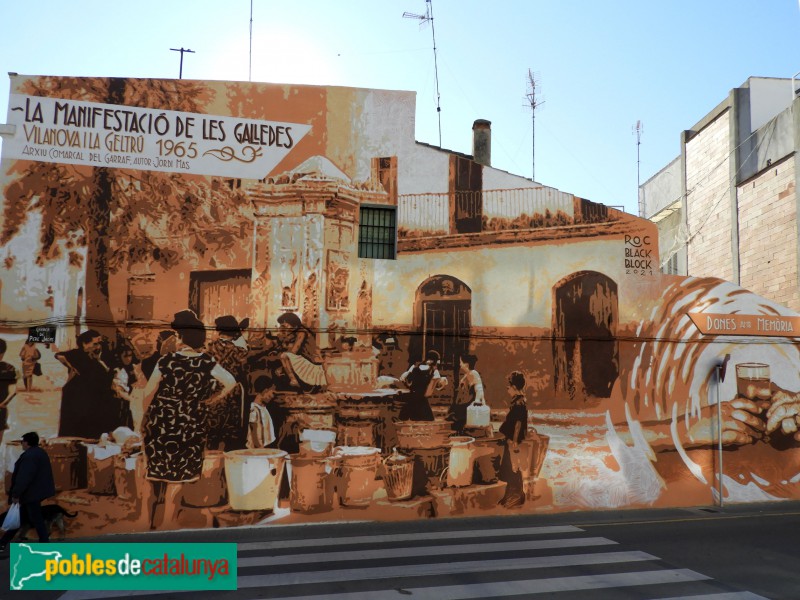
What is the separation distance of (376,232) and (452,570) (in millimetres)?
6909

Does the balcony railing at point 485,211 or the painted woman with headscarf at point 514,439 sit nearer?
the painted woman with headscarf at point 514,439

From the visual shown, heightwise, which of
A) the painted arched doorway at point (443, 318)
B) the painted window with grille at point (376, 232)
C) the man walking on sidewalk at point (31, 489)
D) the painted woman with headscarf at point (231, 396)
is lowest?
the man walking on sidewalk at point (31, 489)

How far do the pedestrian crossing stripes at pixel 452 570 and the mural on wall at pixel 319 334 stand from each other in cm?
212

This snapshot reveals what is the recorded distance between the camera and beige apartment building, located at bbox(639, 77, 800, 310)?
19.5 meters

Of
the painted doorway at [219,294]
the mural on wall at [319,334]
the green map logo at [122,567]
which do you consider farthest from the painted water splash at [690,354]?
the green map logo at [122,567]

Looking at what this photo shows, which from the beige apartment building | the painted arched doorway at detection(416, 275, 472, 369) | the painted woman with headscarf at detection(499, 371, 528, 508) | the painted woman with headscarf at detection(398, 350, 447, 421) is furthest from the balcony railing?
the beige apartment building

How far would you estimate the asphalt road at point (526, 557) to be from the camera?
806 centimetres

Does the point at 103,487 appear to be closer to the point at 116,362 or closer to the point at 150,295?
the point at 116,362

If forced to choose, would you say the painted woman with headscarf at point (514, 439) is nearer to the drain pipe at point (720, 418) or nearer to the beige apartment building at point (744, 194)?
the drain pipe at point (720, 418)

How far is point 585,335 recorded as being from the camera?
14.1 metres

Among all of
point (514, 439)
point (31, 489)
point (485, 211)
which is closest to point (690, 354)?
point (514, 439)

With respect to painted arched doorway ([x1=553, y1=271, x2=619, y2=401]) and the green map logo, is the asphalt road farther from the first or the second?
painted arched doorway ([x1=553, y1=271, x2=619, y2=401])

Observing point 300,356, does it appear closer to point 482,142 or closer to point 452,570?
point 452,570

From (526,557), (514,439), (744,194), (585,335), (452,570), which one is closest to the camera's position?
(452,570)
